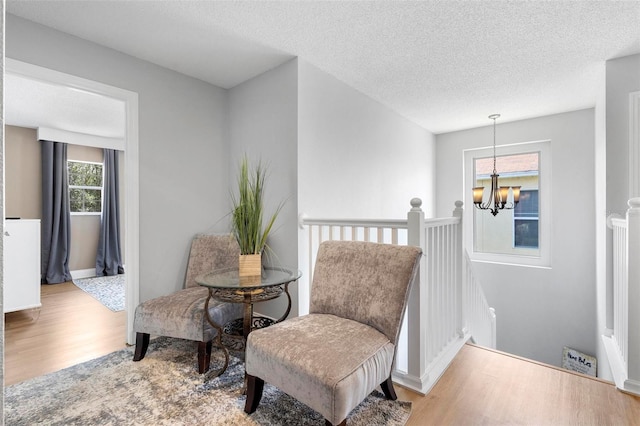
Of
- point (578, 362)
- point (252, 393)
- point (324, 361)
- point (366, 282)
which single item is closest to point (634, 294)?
point (366, 282)

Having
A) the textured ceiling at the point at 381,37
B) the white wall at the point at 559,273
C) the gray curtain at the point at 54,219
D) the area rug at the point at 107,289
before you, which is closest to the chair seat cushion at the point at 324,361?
Answer: the textured ceiling at the point at 381,37

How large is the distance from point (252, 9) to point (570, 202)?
13.7 ft

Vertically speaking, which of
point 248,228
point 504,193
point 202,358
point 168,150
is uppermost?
point 168,150

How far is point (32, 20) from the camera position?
198cm

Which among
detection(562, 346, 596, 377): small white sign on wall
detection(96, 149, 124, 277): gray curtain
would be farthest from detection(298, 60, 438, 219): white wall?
detection(96, 149, 124, 277): gray curtain

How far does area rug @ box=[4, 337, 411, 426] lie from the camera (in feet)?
5.09

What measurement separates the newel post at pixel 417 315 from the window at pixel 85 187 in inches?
219

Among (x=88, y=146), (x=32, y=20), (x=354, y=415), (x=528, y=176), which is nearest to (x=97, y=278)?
(x=88, y=146)

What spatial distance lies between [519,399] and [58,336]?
3.48 metres

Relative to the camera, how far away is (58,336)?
261 cm

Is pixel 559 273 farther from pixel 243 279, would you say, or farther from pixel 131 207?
pixel 131 207

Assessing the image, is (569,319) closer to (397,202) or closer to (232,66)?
(397,202)

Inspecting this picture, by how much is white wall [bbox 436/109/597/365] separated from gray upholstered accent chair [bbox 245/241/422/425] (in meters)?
3.33

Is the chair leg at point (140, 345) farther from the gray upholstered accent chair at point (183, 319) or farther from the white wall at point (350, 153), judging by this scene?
the white wall at point (350, 153)
